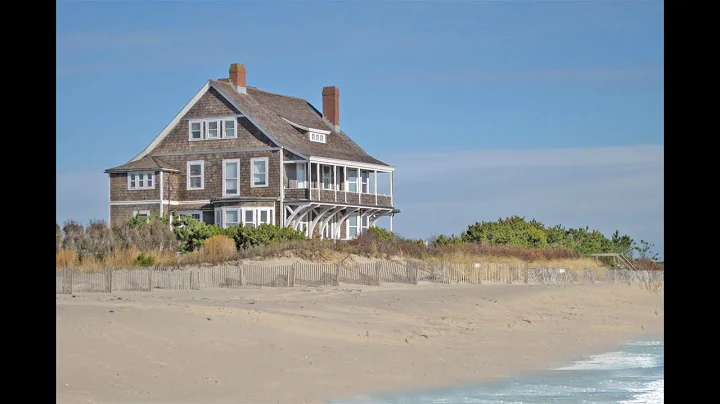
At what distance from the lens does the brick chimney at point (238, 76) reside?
5225cm

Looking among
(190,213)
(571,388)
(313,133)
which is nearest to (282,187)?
(190,213)

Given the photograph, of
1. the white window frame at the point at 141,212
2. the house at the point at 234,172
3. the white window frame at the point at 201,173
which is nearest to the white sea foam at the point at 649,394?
the house at the point at 234,172

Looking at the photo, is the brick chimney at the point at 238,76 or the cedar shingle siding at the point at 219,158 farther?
the brick chimney at the point at 238,76

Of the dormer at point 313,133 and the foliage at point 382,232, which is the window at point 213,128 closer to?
the dormer at point 313,133

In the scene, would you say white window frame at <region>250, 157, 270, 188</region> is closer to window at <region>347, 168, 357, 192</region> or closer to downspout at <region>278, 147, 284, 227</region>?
downspout at <region>278, 147, 284, 227</region>

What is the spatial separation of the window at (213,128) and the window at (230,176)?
1.38 meters

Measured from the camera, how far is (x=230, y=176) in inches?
1957

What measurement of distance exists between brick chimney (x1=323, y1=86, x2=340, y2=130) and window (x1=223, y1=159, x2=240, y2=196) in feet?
31.7

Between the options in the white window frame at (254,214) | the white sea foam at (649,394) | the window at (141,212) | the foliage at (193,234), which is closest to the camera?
the white sea foam at (649,394)

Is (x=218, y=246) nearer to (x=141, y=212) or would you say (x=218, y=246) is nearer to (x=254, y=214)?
(x=254, y=214)

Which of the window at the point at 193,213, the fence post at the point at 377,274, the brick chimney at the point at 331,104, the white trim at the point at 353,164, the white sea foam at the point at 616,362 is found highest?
the brick chimney at the point at 331,104

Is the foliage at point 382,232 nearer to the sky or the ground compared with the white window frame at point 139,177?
nearer to the ground

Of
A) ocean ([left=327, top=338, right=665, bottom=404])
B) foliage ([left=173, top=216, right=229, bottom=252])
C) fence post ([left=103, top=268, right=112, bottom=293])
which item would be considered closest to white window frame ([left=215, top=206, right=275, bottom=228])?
foliage ([left=173, top=216, right=229, bottom=252])
